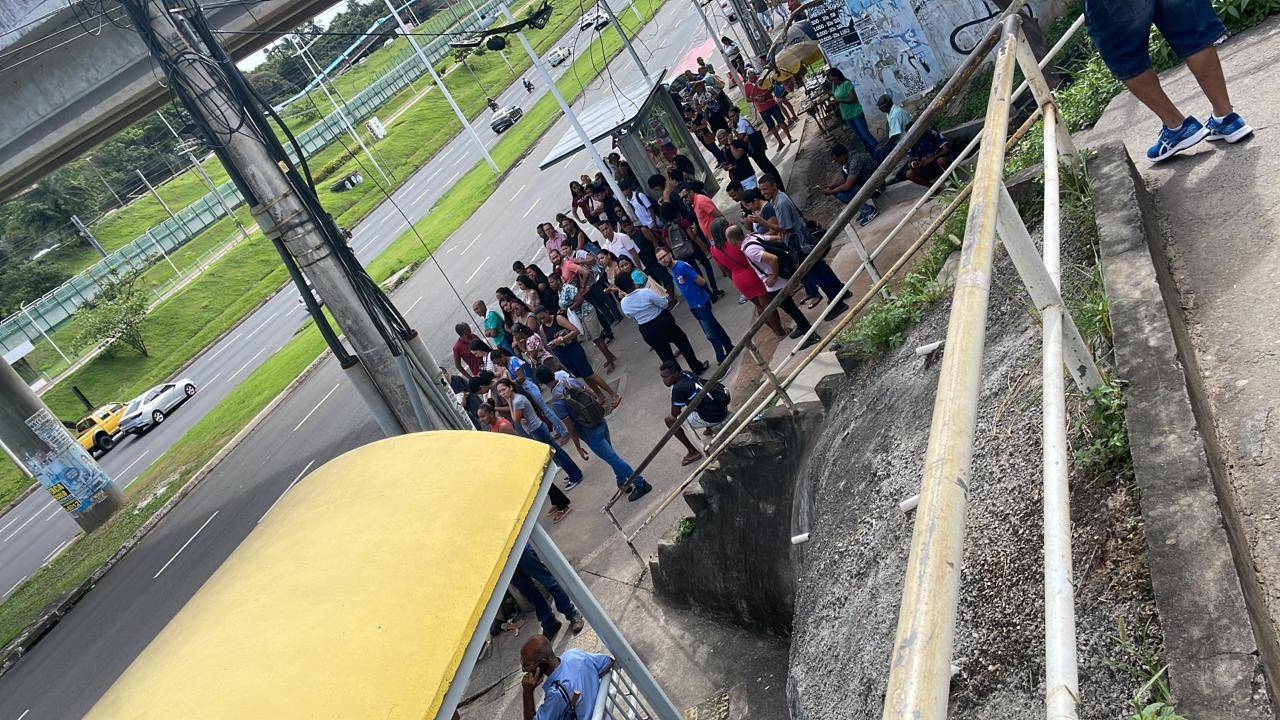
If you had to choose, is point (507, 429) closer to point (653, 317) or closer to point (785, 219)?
point (653, 317)

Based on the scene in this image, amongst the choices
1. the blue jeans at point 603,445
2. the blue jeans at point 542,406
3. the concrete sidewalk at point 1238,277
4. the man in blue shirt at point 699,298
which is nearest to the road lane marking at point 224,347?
the blue jeans at point 542,406

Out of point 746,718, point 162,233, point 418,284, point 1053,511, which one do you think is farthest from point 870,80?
point 162,233

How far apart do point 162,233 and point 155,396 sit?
2931 centimetres

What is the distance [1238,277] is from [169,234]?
63.6m

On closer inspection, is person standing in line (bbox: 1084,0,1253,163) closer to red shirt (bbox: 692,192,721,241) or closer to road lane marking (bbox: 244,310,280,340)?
red shirt (bbox: 692,192,721,241)

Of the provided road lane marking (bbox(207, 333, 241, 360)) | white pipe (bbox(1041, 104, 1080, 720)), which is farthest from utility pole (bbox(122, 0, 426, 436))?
road lane marking (bbox(207, 333, 241, 360))

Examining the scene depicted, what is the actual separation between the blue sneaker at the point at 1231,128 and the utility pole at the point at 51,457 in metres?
26.6

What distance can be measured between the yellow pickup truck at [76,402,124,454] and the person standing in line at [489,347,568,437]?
2588cm

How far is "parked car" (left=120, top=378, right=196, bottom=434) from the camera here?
105 ft

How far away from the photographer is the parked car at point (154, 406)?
32.1 metres

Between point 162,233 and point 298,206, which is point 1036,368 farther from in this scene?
point 162,233

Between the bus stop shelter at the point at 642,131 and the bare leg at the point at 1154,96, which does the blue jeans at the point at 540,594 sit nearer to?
the bare leg at the point at 1154,96

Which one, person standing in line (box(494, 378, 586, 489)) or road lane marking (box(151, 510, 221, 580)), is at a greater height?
person standing in line (box(494, 378, 586, 489))

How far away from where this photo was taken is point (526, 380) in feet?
37.8
